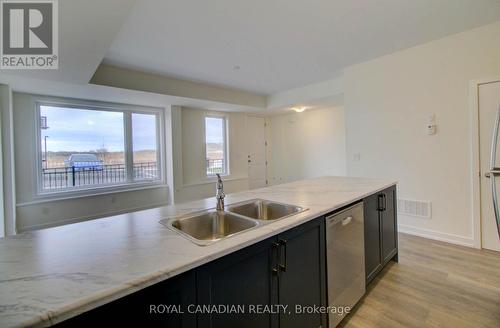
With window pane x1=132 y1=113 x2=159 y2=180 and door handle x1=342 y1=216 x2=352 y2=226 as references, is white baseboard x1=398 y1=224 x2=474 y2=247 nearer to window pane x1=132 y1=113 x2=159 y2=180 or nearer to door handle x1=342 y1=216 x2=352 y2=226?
door handle x1=342 y1=216 x2=352 y2=226

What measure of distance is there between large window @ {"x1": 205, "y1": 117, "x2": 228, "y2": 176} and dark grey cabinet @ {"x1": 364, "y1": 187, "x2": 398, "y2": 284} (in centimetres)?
443

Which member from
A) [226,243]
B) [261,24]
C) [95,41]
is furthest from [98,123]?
[226,243]

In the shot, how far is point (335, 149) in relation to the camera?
5.84 metres

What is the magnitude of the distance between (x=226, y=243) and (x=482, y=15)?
3.61 meters

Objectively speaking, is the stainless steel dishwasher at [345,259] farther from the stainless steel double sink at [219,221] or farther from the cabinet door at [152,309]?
the cabinet door at [152,309]

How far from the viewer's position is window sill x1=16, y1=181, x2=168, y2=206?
13.0 feet

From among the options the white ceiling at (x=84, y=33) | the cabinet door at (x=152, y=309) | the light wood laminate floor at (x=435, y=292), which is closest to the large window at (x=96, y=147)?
the white ceiling at (x=84, y=33)

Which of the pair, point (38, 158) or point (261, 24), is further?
point (38, 158)

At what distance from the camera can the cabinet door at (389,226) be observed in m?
2.28

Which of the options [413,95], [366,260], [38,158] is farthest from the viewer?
[38,158]

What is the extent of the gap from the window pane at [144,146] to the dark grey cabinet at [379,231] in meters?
4.78

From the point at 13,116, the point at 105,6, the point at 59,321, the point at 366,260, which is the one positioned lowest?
the point at 366,260

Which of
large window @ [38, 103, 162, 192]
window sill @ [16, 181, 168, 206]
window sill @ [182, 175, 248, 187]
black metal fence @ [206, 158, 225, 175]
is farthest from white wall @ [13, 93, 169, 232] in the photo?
black metal fence @ [206, 158, 225, 175]

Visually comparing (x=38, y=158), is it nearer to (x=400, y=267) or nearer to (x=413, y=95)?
(x=400, y=267)
